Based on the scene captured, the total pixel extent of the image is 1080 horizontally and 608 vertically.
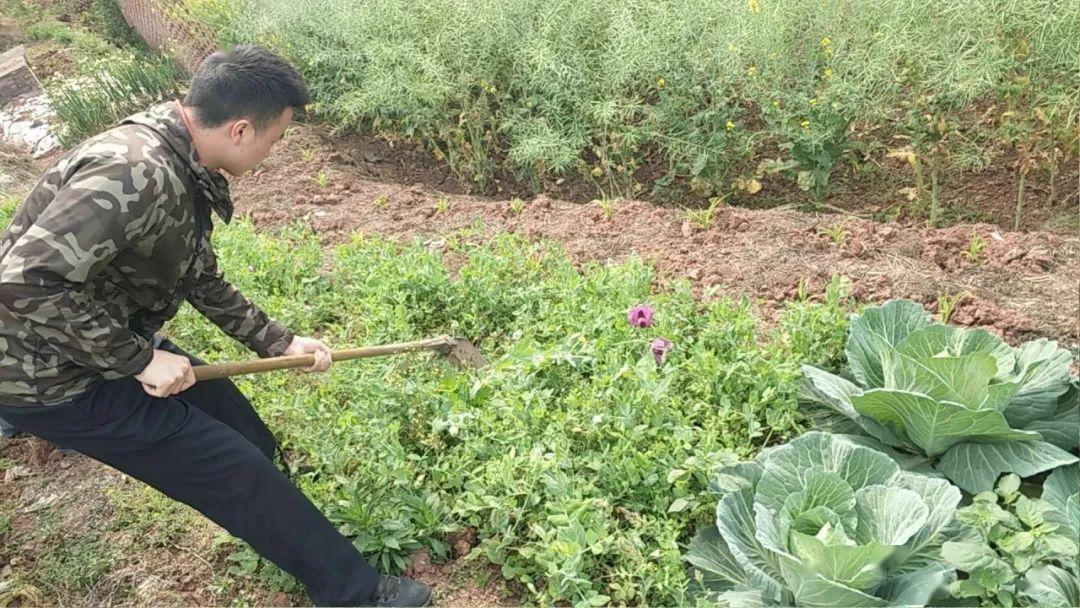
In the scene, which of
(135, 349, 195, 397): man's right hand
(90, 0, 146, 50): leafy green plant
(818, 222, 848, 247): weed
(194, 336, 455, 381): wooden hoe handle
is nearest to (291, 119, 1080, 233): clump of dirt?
(818, 222, 848, 247): weed

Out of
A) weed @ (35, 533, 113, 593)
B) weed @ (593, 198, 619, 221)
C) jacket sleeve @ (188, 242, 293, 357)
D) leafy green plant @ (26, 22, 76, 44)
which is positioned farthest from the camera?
leafy green plant @ (26, 22, 76, 44)

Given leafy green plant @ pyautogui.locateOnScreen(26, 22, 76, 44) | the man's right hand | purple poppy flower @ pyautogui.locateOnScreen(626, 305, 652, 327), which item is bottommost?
leafy green plant @ pyautogui.locateOnScreen(26, 22, 76, 44)

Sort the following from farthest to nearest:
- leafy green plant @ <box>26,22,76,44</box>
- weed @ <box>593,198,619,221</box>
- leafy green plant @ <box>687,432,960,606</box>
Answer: leafy green plant @ <box>26,22,76,44</box>
weed @ <box>593,198,619,221</box>
leafy green plant @ <box>687,432,960,606</box>

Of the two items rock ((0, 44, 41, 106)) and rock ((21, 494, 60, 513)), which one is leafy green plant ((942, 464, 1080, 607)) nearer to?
rock ((21, 494, 60, 513))

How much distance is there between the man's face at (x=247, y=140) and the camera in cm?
206

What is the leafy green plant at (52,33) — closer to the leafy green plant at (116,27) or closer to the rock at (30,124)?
the leafy green plant at (116,27)

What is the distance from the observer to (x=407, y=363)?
3188 mm

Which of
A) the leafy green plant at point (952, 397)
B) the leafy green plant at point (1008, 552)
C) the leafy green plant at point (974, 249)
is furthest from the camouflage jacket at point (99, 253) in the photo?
the leafy green plant at point (974, 249)

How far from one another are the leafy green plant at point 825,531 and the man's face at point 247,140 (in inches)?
59.7

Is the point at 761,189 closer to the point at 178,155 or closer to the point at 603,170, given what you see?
the point at 603,170

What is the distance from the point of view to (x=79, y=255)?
1.80 m

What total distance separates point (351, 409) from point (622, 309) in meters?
1.11

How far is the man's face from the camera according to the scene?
2061mm

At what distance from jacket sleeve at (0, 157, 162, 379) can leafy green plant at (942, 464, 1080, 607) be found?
206cm
